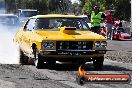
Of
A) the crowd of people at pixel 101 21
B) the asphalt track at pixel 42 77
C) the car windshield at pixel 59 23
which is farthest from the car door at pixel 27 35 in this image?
the crowd of people at pixel 101 21

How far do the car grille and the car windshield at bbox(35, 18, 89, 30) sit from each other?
117 centimetres

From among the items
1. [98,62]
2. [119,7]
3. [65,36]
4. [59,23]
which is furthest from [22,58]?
[119,7]

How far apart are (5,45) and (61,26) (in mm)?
5484

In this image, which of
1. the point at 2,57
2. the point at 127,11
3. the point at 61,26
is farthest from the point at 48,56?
the point at 127,11

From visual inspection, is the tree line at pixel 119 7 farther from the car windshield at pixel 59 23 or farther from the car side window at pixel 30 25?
the car windshield at pixel 59 23

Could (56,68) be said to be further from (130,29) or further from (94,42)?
(130,29)

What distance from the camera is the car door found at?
10.5m

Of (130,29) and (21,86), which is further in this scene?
(130,29)

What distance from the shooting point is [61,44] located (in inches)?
375

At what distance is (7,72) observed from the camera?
30.0ft

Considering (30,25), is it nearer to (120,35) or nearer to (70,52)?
(70,52)

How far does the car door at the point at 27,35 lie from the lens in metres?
10.5

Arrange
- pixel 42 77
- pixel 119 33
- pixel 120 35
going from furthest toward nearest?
pixel 119 33
pixel 120 35
pixel 42 77

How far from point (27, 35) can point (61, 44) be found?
151 cm
